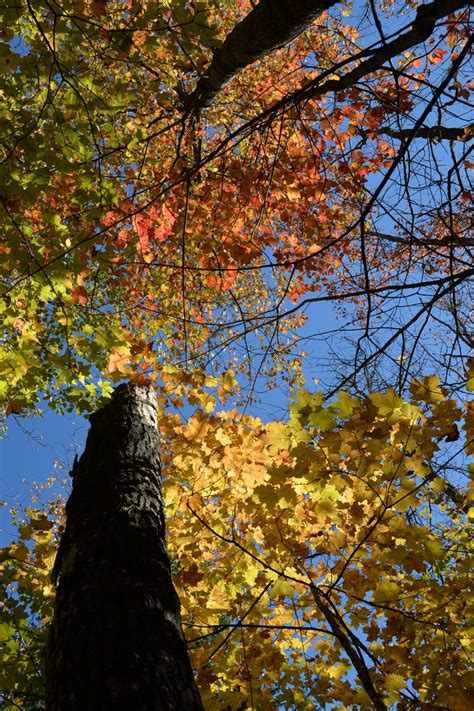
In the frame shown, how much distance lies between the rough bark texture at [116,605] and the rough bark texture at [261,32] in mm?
2370

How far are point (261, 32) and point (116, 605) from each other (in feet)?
9.73

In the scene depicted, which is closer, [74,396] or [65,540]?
[65,540]

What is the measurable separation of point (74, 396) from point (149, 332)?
3.54 m

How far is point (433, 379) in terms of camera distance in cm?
242

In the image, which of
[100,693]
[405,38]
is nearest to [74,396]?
[100,693]

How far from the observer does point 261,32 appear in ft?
8.50

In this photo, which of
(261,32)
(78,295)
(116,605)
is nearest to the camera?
(116,605)

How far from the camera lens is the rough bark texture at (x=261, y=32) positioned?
233cm

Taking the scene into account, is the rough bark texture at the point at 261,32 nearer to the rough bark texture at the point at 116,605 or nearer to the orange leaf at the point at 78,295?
the orange leaf at the point at 78,295

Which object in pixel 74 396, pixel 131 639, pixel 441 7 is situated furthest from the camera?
pixel 74 396

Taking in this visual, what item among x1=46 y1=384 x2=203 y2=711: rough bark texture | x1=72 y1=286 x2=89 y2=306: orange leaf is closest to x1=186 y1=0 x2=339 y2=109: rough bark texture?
x1=72 y1=286 x2=89 y2=306: orange leaf

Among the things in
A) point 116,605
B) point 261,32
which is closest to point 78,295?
point 261,32

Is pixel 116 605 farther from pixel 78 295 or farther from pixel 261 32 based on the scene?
pixel 261 32

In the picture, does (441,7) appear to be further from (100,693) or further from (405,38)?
(100,693)
